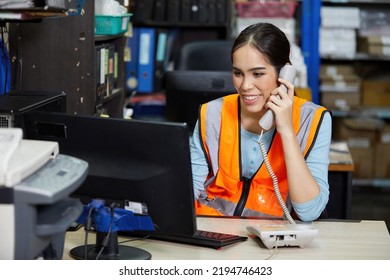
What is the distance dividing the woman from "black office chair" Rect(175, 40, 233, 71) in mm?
2263

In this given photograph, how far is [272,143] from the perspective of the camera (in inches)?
105

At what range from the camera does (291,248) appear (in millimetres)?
2250

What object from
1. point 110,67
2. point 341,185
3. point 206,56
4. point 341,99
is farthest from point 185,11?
point 341,185

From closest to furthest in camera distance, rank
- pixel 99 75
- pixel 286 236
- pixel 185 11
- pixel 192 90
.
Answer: pixel 286 236 → pixel 192 90 → pixel 99 75 → pixel 185 11

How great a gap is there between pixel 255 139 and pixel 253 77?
214 mm

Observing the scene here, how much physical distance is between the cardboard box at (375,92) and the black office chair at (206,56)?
1.53m

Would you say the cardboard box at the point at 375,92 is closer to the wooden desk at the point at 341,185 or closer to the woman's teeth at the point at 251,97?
the wooden desk at the point at 341,185

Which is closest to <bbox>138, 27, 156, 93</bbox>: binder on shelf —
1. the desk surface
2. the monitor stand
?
the desk surface

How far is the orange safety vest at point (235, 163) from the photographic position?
262 centimetres

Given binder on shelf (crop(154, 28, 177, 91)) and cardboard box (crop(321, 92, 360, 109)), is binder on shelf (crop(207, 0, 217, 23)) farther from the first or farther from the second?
cardboard box (crop(321, 92, 360, 109))

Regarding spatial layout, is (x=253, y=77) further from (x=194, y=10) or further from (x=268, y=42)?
(x=194, y=10)

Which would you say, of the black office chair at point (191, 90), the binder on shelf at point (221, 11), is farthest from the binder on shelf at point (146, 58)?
the black office chair at point (191, 90)

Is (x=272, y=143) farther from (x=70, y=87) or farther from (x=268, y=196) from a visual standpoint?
(x=70, y=87)

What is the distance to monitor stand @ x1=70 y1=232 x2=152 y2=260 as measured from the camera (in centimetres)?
211
